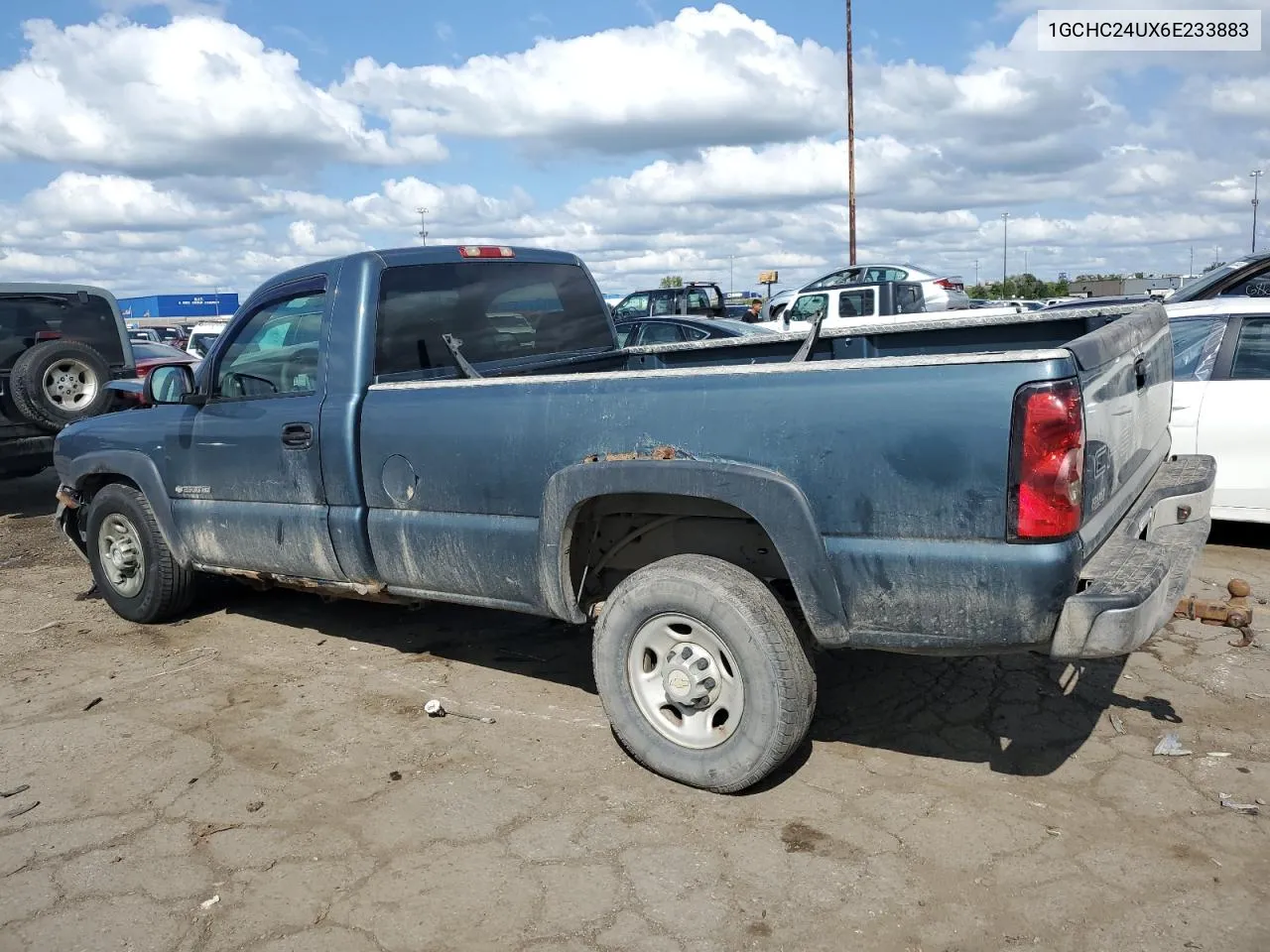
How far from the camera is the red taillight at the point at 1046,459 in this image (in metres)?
2.75

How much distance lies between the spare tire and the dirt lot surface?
3627mm

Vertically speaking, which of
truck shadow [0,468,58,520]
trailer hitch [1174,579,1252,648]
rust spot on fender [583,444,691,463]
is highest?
rust spot on fender [583,444,691,463]

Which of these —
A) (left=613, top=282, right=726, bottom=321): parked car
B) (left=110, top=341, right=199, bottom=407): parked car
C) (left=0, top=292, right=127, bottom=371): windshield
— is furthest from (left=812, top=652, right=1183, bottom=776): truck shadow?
(left=613, top=282, right=726, bottom=321): parked car

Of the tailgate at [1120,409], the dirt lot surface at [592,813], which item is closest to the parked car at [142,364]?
the dirt lot surface at [592,813]

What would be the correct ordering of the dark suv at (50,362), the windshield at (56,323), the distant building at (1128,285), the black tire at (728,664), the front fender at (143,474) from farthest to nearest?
the distant building at (1128,285)
the windshield at (56,323)
the dark suv at (50,362)
the front fender at (143,474)
the black tire at (728,664)

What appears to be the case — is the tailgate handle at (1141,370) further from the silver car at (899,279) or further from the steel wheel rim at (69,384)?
the silver car at (899,279)

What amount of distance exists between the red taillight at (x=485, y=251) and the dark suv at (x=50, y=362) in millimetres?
4785

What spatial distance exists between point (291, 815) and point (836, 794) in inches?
74.1

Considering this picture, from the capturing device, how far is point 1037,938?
2631mm

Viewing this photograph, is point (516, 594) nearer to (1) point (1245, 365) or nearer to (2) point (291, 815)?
(2) point (291, 815)

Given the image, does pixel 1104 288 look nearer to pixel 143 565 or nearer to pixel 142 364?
pixel 142 364

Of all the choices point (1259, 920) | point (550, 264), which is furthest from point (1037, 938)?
point (550, 264)

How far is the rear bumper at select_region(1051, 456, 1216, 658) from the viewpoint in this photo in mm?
2811

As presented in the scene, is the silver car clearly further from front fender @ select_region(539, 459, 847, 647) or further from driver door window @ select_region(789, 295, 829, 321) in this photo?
front fender @ select_region(539, 459, 847, 647)
